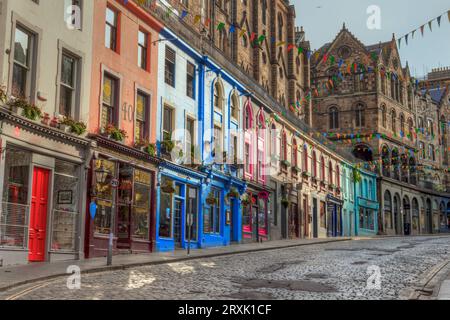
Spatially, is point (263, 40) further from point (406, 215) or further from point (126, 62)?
point (406, 215)

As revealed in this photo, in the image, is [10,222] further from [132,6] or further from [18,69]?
[132,6]

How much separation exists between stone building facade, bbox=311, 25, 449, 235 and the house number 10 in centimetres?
4082

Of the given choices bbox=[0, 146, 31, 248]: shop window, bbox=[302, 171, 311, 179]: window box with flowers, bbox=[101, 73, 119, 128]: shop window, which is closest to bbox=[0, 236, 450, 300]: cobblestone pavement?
bbox=[0, 146, 31, 248]: shop window

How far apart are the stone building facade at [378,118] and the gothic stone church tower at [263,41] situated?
7154 mm

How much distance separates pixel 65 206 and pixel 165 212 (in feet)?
20.7

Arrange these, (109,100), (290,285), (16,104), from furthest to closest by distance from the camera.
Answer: (109,100), (16,104), (290,285)

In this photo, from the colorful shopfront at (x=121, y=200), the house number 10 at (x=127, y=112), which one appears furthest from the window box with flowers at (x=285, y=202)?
the house number 10 at (x=127, y=112)

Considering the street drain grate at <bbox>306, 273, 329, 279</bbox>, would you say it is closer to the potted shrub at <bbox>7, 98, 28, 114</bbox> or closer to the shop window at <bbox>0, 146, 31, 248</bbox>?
the shop window at <bbox>0, 146, 31, 248</bbox>

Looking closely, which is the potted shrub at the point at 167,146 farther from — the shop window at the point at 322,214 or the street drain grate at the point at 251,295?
the shop window at the point at 322,214

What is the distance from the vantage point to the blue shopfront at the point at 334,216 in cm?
4783

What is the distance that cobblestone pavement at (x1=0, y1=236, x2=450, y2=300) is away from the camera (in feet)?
35.8

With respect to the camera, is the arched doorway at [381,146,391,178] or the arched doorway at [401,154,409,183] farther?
the arched doorway at [401,154,409,183]

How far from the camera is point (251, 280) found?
13.4 m

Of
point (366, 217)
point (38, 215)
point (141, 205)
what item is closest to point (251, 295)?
point (38, 215)
